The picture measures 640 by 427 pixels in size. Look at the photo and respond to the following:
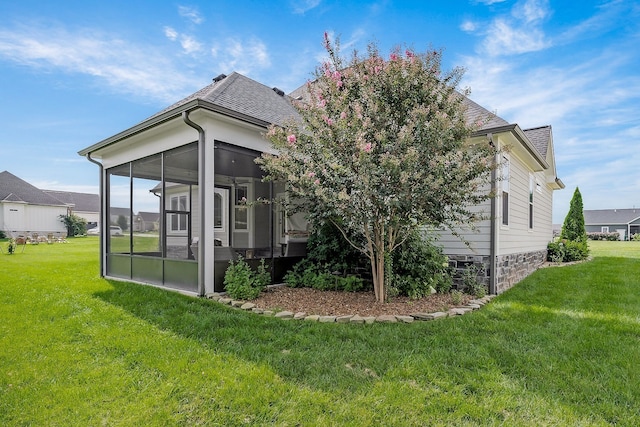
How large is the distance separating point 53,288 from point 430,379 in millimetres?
7044

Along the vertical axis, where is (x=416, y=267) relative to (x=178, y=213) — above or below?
below

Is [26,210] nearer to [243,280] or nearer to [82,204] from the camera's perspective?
[82,204]

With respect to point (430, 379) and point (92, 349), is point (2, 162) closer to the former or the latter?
point (92, 349)

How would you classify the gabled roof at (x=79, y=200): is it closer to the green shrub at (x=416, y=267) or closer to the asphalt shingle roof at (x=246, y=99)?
the asphalt shingle roof at (x=246, y=99)

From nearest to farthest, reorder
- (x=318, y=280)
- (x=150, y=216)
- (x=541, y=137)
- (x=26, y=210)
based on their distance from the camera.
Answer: (x=318, y=280) < (x=150, y=216) < (x=541, y=137) < (x=26, y=210)

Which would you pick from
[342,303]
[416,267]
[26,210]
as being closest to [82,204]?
[26,210]

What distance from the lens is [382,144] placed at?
459 centimetres

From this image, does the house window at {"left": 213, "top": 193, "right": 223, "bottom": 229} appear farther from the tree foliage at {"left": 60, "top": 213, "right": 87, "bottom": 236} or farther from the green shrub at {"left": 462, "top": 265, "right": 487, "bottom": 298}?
the tree foliage at {"left": 60, "top": 213, "right": 87, "bottom": 236}

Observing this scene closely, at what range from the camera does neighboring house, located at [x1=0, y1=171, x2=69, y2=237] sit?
27.7 m

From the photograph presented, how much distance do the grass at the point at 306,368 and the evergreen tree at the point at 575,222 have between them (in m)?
11.9

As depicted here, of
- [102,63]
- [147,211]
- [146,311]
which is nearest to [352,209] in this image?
[146,311]

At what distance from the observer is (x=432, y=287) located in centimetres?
607

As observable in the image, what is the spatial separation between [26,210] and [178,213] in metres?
30.4

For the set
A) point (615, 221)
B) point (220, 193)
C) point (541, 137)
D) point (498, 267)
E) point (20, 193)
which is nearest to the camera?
point (498, 267)
